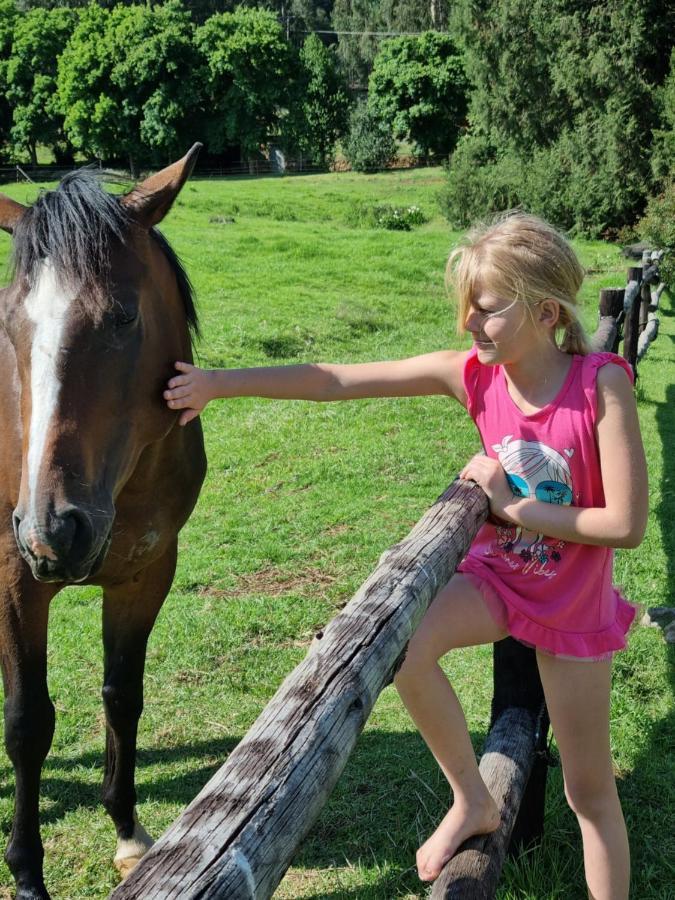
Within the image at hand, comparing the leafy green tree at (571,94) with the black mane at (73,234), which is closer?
the black mane at (73,234)

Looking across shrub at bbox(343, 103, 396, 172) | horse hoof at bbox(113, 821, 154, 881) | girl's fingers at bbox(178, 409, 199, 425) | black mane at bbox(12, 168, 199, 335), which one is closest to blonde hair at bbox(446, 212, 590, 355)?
girl's fingers at bbox(178, 409, 199, 425)

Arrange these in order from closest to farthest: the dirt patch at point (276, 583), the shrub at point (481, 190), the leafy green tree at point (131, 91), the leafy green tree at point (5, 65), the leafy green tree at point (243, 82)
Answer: the dirt patch at point (276, 583) → the shrub at point (481, 190) → the leafy green tree at point (131, 91) → the leafy green tree at point (5, 65) → the leafy green tree at point (243, 82)

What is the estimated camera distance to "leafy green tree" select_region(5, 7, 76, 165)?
45.9 m

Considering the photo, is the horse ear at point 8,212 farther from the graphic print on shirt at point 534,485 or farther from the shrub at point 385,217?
the shrub at point 385,217

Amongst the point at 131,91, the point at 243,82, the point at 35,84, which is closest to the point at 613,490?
the point at 131,91

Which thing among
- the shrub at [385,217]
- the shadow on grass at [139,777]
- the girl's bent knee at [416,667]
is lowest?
the shrub at [385,217]

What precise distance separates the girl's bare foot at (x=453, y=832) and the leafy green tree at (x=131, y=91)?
154ft

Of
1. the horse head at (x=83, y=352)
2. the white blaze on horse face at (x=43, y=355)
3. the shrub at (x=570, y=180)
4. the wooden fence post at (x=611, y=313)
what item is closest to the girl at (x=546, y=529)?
the horse head at (x=83, y=352)

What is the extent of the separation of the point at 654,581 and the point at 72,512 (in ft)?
13.0

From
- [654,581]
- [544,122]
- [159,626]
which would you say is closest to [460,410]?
[654,581]

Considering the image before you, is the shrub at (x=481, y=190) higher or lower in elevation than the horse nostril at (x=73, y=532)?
lower

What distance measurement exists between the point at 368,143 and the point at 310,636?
1682 inches

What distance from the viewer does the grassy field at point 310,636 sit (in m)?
2.88

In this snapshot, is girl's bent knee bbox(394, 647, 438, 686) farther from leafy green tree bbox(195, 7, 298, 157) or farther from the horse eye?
leafy green tree bbox(195, 7, 298, 157)
